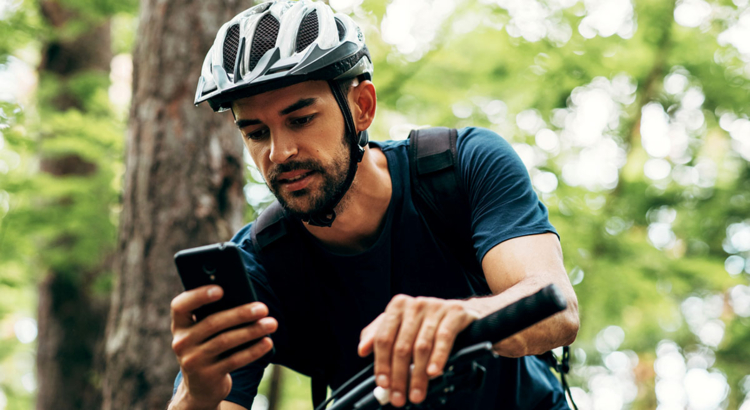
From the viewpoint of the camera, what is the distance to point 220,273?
182 centimetres

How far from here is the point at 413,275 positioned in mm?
2920

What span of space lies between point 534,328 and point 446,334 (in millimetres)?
701

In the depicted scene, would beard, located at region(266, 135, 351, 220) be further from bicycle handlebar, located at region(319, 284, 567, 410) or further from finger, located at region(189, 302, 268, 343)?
bicycle handlebar, located at region(319, 284, 567, 410)

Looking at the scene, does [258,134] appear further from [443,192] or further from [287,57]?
[443,192]

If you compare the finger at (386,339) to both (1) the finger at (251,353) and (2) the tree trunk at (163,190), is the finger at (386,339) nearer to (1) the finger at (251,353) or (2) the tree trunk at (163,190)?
(1) the finger at (251,353)

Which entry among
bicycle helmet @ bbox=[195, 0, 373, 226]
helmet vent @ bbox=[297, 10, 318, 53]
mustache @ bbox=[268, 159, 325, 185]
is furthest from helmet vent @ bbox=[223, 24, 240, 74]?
mustache @ bbox=[268, 159, 325, 185]

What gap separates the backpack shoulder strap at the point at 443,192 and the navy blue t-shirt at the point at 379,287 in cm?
4

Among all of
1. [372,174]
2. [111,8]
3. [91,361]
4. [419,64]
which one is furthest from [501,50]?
[91,361]

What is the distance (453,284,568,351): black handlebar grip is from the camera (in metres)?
1.31

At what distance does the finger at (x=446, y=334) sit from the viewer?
140 centimetres

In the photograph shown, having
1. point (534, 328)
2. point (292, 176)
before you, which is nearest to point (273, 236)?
point (292, 176)

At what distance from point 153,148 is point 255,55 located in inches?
87.9

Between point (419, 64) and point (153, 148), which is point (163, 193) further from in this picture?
point (419, 64)

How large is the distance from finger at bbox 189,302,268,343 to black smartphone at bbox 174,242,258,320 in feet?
0.09
